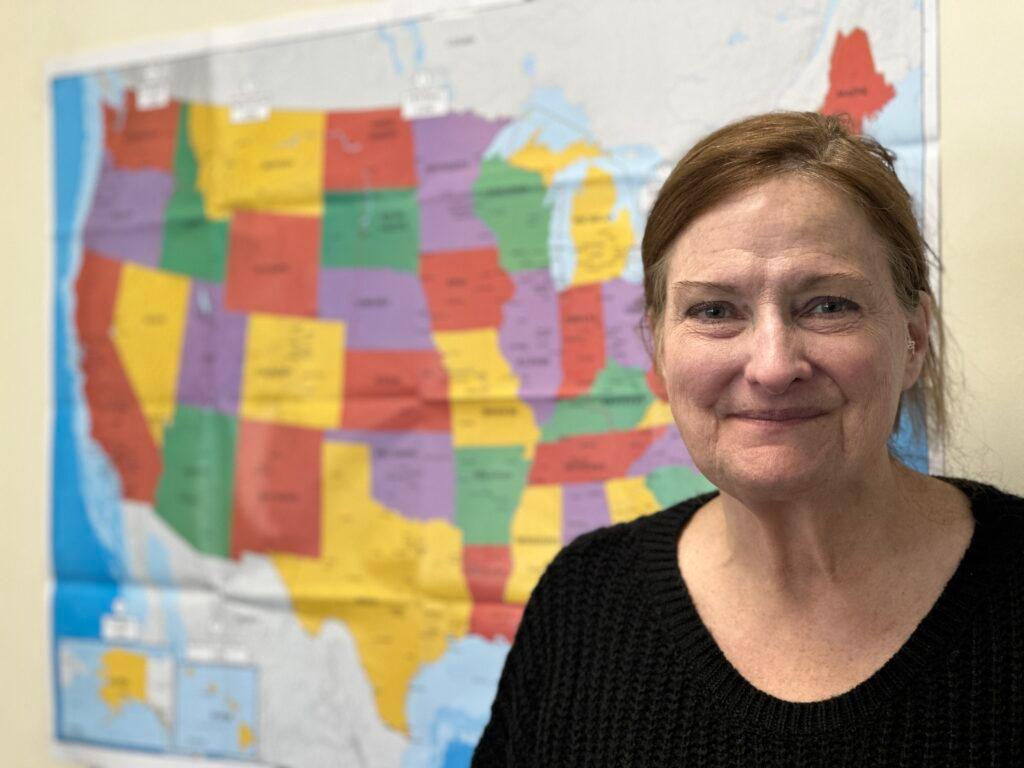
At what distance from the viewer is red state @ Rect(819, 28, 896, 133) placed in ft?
4.31

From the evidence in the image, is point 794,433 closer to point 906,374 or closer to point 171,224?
point 906,374

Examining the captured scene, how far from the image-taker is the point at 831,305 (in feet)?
3.41

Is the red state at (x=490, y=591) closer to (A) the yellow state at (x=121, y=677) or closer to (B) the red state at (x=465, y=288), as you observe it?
(B) the red state at (x=465, y=288)

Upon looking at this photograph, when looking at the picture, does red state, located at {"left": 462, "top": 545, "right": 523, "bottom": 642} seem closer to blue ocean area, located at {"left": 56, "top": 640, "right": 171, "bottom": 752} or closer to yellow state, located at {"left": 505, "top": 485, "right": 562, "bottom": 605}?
yellow state, located at {"left": 505, "top": 485, "right": 562, "bottom": 605}

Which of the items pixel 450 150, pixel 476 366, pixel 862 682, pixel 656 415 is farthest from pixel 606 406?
pixel 862 682

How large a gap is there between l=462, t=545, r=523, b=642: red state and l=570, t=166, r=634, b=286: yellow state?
38 cm

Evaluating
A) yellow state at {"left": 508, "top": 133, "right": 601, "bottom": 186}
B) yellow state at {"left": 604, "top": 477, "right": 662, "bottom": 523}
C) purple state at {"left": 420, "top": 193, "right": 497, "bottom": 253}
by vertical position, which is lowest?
yellow state at {"left": 604, "top": 477, "right": 662, "bottom": 523}

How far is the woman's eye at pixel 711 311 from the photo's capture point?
107 cm

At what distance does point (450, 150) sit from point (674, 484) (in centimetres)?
54

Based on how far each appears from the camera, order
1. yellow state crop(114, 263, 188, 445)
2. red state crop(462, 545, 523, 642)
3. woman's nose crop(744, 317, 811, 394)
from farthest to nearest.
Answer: yellow state crop(114, 263, 188, 445)
red state crop(462, 545, 523, 642)
woman's nose crop(744, 317, 811, 394)

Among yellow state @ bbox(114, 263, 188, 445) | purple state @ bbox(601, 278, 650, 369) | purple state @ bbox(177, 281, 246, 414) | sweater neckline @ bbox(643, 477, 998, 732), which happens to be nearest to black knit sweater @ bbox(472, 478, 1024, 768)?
sweater neckline @ bbox(643, 477, 998, 732)

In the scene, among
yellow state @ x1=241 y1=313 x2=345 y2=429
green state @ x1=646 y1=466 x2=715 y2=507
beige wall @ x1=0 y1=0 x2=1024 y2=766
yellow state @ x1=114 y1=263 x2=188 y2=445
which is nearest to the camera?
beige wall @ x1=0 y1=0 x2=1024 y2=766

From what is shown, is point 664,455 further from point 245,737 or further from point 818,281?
point 245,737

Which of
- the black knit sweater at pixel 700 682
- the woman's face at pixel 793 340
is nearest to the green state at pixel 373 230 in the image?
the black knit sweater at pixel 700 682
